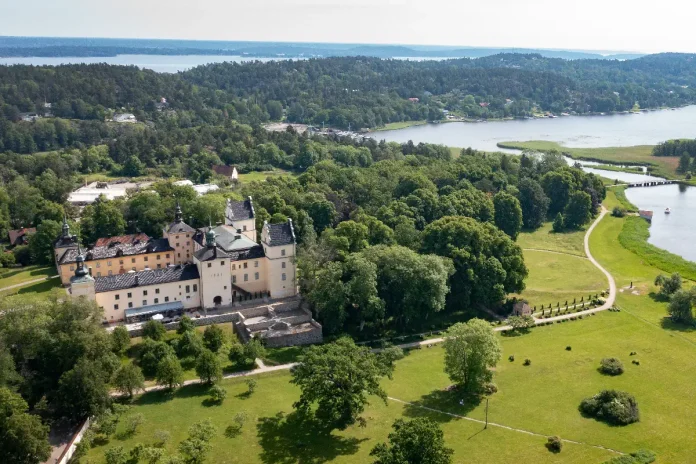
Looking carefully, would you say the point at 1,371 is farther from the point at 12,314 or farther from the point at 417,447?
the point at 417,447

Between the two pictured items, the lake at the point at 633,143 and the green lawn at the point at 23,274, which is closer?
the green lawn at the point at 23,274

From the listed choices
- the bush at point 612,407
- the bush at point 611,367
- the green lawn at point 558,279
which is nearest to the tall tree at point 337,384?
the bush at point 612,407

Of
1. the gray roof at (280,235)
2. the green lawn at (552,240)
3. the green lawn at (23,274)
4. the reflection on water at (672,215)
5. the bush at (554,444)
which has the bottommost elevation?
the reflection on water at (672,215)

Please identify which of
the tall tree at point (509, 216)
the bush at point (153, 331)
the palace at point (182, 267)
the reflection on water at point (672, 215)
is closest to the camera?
the bush at point (153, 331)

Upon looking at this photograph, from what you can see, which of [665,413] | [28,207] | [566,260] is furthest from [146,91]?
[665,413]

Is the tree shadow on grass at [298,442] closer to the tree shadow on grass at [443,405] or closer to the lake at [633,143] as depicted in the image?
the tree shadow on grass at [443,405]

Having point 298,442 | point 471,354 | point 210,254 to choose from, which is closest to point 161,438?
point 298,442

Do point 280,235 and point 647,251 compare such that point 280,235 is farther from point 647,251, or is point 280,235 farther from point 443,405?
point 647,251
